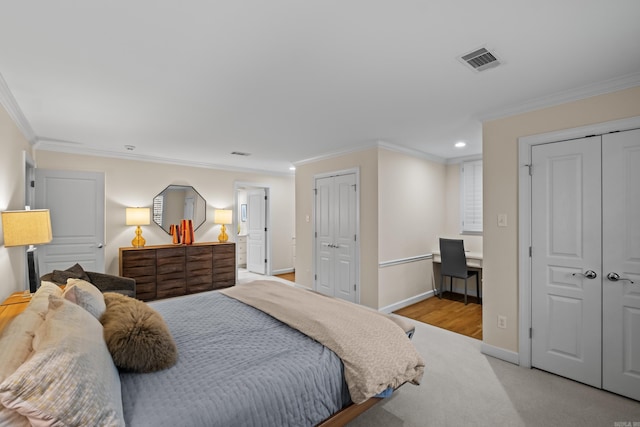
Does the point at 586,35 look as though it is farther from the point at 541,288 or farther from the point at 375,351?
the point at 375,351

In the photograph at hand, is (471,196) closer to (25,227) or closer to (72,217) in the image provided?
(25,227)

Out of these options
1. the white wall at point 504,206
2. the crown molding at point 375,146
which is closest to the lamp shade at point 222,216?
the crown molding at point 375,146

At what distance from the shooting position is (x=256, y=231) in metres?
7.14

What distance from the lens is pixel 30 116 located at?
3139 millimetres

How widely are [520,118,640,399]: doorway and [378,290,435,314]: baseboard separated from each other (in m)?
1.76

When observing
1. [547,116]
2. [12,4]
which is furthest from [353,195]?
[12,4]

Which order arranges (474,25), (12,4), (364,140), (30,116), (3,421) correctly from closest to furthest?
(3,421)
(12,4)
(474,25)
(30,116)
(364,140)

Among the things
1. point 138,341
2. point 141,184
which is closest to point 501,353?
point 138,341

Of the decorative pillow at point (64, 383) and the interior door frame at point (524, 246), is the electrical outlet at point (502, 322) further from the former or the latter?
the decorative pillow at point (64, 383)

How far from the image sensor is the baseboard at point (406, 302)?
4.30 metres

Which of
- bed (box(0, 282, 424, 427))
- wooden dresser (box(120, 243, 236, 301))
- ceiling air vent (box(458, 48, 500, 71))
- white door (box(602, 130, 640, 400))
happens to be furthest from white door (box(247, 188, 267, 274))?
white door (box(602, 130, 640, 400))

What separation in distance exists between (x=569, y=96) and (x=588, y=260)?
1.39 meters

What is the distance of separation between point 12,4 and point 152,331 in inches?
69.7

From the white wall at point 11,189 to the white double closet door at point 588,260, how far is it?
465 cm
